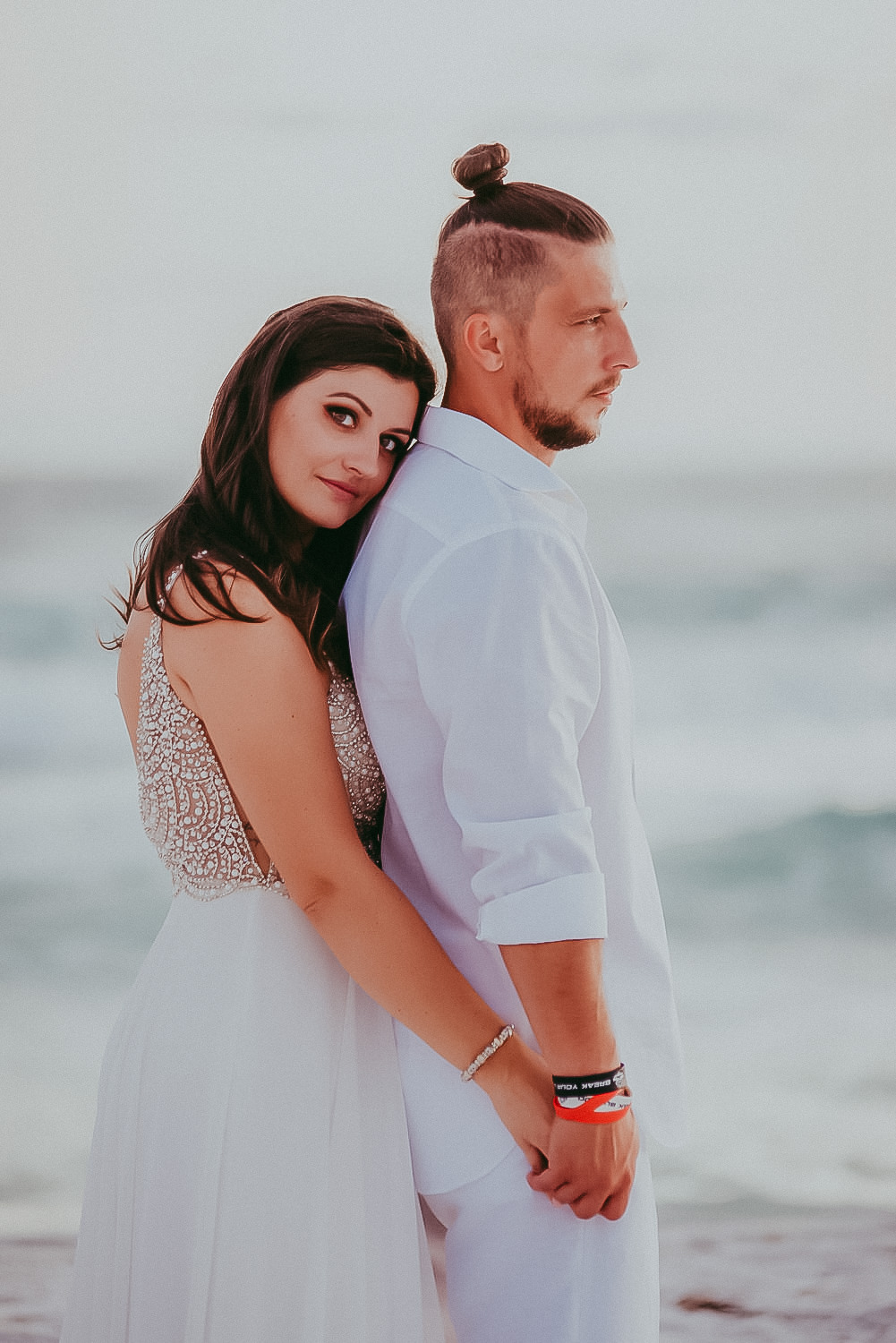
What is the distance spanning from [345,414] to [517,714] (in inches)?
19.9

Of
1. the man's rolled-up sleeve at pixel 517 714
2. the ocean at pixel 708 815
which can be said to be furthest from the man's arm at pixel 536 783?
the ocean at pixel 708 815

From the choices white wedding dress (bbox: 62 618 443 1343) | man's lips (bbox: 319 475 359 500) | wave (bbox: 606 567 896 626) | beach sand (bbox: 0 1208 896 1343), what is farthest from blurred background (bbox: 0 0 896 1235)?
man's lips (bbox: 319 475 359 500)

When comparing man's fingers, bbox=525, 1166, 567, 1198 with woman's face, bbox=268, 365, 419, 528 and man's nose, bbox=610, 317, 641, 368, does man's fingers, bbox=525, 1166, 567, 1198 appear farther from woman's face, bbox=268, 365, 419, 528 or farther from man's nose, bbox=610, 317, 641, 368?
man's nose, bbox=610, 317, 641, 368

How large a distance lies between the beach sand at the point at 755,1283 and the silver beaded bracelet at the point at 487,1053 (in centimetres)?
185

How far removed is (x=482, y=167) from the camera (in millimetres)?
1604

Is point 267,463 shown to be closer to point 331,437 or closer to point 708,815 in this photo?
point 331,437

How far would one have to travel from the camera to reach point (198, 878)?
156cm

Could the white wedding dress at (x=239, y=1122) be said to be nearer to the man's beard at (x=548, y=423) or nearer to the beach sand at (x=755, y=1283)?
the man's beard at (x=548, y=423)

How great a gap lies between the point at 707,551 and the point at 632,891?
9763mm

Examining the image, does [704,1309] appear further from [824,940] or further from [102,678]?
[102,678]

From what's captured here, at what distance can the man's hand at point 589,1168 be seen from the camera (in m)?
1.34

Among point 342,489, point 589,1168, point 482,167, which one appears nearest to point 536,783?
point 589,1168

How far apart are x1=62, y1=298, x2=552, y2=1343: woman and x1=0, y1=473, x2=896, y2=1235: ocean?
10.0ft

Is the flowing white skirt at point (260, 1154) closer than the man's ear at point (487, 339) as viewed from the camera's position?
Yes
